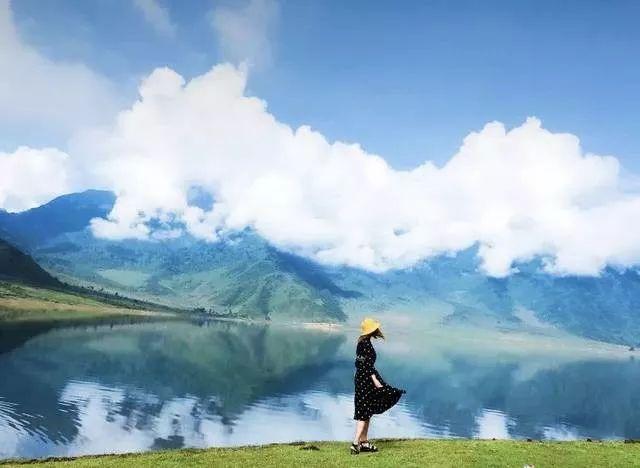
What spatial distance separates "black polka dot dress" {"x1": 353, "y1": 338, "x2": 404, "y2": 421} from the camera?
2512 cm

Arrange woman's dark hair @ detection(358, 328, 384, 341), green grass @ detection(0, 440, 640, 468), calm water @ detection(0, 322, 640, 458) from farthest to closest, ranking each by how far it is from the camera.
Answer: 1. calm water @ detection(0, 322, 640, 458)
2. woman's dark hair @ detection(358, 328, 384, 341)
3. green grass @ detection(0, 440, 640, 468)

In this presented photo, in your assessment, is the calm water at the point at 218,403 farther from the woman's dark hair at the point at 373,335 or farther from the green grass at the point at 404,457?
the woman's dark hair at the point at 373,335

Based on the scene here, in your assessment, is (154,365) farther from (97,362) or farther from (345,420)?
(345,420)

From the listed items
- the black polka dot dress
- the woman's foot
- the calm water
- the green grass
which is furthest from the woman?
the calm water

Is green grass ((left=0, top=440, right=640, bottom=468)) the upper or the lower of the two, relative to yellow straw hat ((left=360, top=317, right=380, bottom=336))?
lower

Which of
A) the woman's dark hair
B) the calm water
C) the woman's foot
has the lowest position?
the calm water

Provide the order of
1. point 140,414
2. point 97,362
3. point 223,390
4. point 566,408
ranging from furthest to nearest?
point 566,408, point 97,362, point 223,390, point 140,414

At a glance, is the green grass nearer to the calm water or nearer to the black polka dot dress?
the black polka dot dress

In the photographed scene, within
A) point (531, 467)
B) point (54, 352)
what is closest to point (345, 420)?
point (531, 467)

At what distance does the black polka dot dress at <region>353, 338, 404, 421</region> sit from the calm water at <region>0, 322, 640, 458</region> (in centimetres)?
3936

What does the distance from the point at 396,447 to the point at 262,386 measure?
100059mm

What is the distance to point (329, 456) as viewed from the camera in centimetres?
2498

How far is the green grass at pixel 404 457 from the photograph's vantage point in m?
23.9

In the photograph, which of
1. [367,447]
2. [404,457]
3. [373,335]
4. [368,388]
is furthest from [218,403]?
[373,335]
